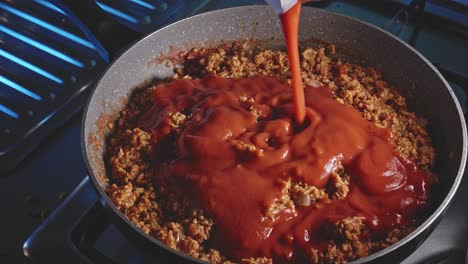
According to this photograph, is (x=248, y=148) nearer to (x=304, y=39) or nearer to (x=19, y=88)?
(x=304, y=39)

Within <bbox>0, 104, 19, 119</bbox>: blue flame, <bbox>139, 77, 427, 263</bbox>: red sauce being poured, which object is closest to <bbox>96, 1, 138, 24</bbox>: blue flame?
<bbox>0, 104, 19, 119</bbox>: blue flame

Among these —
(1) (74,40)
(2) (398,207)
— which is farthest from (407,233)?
(1) (74,40)

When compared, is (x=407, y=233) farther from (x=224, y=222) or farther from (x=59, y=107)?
(x=59, y=107)

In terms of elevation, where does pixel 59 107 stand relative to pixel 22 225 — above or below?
above

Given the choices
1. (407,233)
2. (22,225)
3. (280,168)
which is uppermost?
(280,168)

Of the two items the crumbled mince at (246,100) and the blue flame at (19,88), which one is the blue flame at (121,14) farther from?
the crumbled mince at (246,100)

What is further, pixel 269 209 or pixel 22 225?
pixel 22 225

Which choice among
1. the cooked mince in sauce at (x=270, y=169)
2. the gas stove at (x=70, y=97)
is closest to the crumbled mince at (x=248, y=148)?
the cooked mince in sauce at (x=270, y=169)
